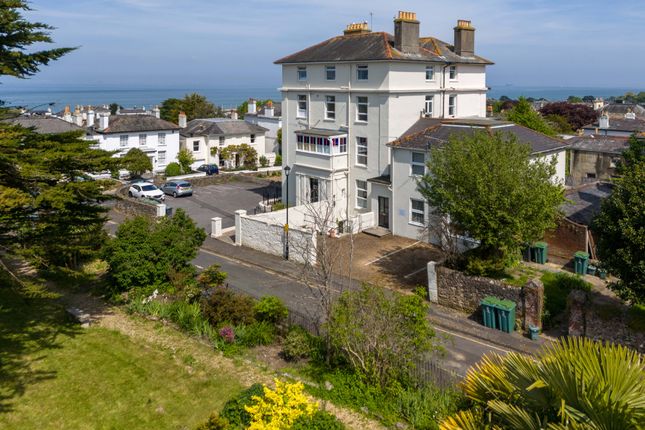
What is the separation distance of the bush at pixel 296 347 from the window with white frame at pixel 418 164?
1609cm

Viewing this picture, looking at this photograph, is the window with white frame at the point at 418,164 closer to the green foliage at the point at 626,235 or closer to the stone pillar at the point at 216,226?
the stone pillar at the point at 216,226

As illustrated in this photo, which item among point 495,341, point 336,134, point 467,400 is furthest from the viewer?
point 336,134

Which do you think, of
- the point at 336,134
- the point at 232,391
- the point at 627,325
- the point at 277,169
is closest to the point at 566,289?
the point at 627,325

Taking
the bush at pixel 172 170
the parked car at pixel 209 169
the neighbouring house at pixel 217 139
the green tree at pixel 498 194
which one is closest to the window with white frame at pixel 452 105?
the green tree at pixel 498 194

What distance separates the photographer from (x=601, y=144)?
46156 millimetres

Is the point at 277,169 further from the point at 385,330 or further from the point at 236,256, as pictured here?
the point at 385,330

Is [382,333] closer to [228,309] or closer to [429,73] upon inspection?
[228,309]

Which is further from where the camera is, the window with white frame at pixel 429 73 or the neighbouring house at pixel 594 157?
the neighbouring house at pixel 594 157

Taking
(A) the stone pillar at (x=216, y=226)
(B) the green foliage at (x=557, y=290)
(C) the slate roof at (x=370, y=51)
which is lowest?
(B) the green foliage at (x=557, y=290)

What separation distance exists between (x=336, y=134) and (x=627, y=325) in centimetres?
2178

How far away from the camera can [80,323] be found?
20.4 meters

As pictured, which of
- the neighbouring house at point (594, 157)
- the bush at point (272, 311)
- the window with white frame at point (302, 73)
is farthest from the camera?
the neighbouring house at point (594, 157)

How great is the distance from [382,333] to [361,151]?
22.6 metres

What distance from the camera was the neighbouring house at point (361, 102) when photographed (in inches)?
1348
